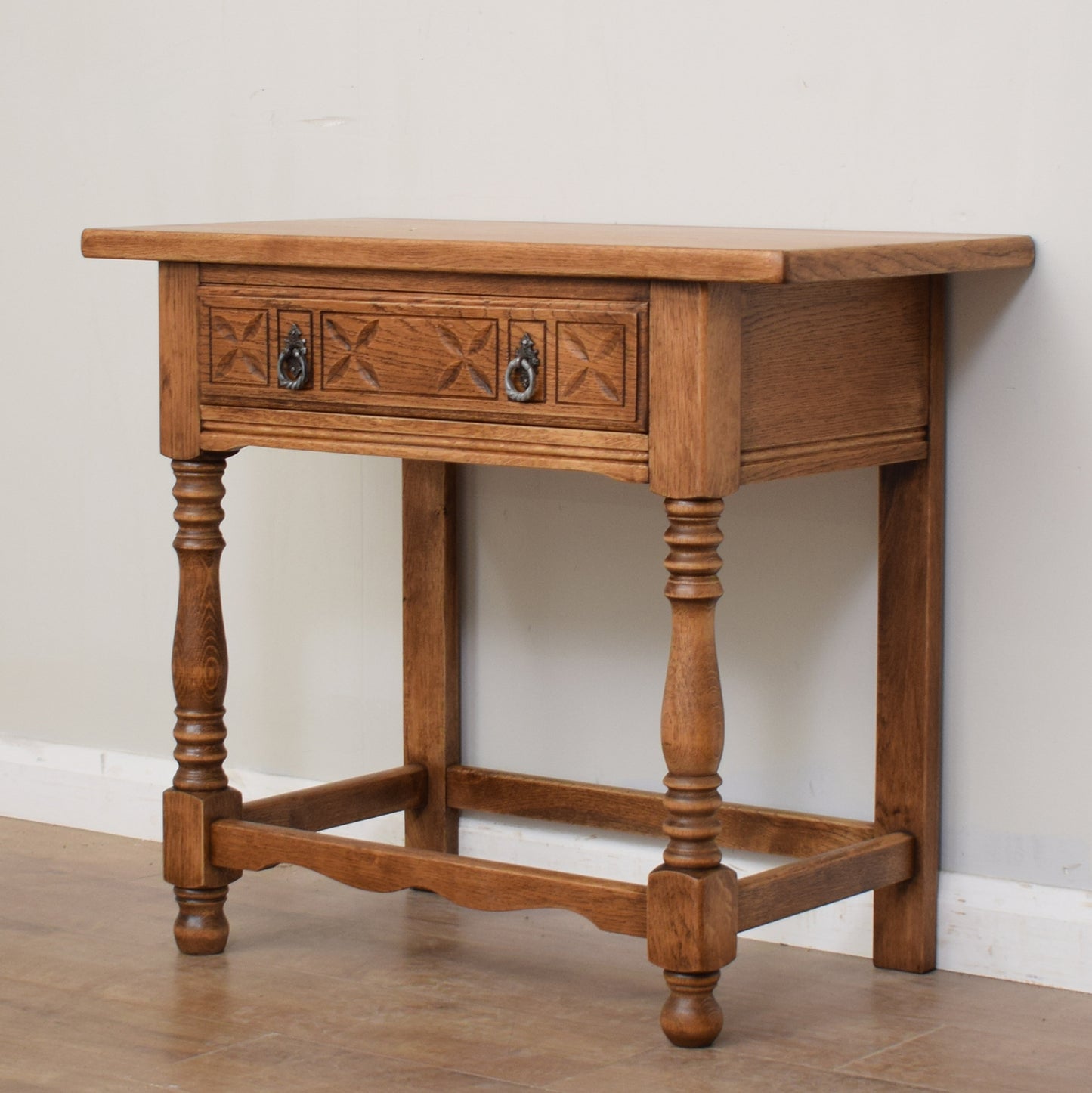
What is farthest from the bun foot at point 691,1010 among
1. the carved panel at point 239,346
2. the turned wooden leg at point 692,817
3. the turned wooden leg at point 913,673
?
the carved panel at point 239,346

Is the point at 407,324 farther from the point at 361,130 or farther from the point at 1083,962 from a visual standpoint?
the point at 1083,962

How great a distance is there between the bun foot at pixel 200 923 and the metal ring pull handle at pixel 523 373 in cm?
86

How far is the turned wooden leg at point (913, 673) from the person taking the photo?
8.75ft

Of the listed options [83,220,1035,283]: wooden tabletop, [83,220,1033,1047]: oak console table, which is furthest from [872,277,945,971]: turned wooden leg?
[83,220,1035,283]: wooden tabletop

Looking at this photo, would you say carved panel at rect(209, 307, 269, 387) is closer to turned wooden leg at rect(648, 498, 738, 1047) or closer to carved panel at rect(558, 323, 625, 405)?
carved panel at rect(558, 323, 625, 405)

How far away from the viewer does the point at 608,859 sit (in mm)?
3051

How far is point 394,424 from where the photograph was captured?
8.28ft

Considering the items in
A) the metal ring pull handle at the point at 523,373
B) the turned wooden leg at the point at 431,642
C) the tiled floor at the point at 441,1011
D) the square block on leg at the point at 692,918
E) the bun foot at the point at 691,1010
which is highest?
the metal ring pull handle at the point at 523,373

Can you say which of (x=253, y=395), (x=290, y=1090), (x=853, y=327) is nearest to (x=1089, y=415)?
(x=853, y=327)

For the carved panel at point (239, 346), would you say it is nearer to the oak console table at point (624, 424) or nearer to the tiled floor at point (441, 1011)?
the oak console table at point (624, 424)

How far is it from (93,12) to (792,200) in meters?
1.36

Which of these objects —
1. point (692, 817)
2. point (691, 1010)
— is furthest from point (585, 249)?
point (691, 1010)

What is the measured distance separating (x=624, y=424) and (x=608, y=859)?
3.08 feet

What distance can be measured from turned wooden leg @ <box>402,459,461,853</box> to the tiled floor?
0.48 feet
